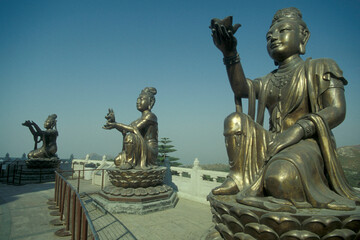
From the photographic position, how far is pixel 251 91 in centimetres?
322

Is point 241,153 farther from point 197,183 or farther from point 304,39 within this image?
point 197,183

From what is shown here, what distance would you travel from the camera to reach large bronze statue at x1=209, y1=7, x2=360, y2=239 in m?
1.90

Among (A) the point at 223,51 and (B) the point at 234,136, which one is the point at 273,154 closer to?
(B) the point at 234,136

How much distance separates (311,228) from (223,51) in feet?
7.07

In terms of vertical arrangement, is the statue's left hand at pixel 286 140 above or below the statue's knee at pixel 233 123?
below

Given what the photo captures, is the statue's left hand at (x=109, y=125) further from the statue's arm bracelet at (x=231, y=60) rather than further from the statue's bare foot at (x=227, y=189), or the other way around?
the statue's bare foot at (x=227, y=189)

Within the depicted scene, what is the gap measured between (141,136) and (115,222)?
8.84 feet

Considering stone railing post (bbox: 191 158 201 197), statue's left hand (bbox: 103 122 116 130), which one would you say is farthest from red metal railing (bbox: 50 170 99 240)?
stone railing post (bbox: 191 158 201 197)

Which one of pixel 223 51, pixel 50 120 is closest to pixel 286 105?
pixel 223 51

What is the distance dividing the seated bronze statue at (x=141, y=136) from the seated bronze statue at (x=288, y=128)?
428 cm

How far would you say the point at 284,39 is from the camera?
2865 millimetres

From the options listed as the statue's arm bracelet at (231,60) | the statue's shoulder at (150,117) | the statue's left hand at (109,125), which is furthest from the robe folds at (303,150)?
the statue's left hand at (109,125)

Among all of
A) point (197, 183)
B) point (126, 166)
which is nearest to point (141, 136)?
point (126, 166)

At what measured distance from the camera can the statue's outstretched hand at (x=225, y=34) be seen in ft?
8.12
